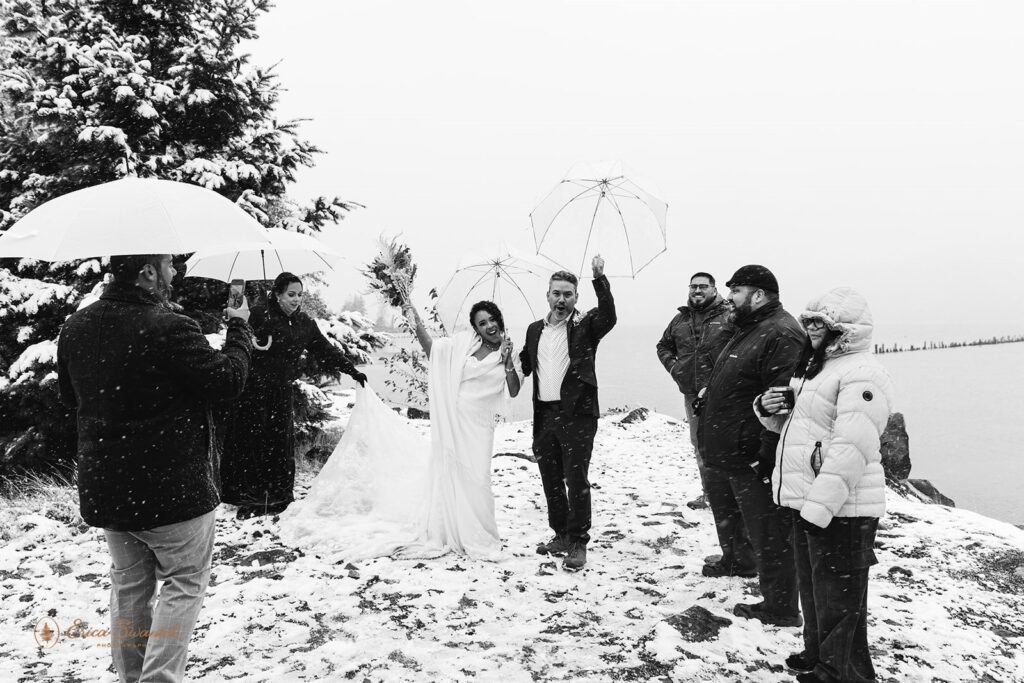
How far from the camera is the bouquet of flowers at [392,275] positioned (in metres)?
5.60

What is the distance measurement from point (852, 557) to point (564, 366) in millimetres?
2487

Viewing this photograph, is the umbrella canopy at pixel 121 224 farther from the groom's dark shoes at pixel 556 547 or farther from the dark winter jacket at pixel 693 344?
the dark winter jacket at pixel 693 344

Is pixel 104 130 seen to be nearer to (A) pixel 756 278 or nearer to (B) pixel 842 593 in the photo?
(A) pixel 756 278

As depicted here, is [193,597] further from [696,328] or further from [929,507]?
[929,507]

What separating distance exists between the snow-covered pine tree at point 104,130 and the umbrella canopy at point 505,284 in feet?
11.0

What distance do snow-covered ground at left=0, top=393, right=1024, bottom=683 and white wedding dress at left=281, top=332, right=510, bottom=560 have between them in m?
0.22

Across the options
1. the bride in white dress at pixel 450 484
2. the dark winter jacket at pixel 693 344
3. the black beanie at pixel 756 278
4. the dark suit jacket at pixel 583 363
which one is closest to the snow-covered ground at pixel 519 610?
the bride in white dress at pixel 450 484

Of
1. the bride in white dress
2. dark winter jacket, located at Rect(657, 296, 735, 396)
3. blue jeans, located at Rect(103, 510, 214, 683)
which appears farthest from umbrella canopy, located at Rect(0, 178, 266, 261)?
dark winter jacket, located at Rect(657, 296, 735, 396)

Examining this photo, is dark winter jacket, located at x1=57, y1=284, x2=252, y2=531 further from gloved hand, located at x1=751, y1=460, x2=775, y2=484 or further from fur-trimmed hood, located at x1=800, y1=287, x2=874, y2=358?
gloved hand, located at x1=751, y1=460, x2=775, y2=484

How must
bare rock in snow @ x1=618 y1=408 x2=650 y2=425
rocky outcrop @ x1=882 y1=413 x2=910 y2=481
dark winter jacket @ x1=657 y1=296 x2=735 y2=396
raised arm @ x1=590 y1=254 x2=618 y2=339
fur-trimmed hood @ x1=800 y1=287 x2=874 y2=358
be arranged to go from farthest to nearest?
bare rock in snow @ x1=618 y1=408 x2=650 y2=425, rocky outcrop @ x1=882 y1=413 x2=910 y2=481, dark winter jacket @ x1=657 y1=296 x2=735 y2=396, raised arm @ x1=590 y1=254 x2=618 y2=339, fur-trimmed hood @ x1=800 y1=287 x2=874 y2=358

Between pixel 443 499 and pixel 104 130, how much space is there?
220 inches

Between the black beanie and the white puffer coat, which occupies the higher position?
the black beanie

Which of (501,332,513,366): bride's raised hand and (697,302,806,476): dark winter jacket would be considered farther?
(501,332,513,366): bride's raised hand

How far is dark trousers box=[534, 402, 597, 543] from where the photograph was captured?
190 inches
